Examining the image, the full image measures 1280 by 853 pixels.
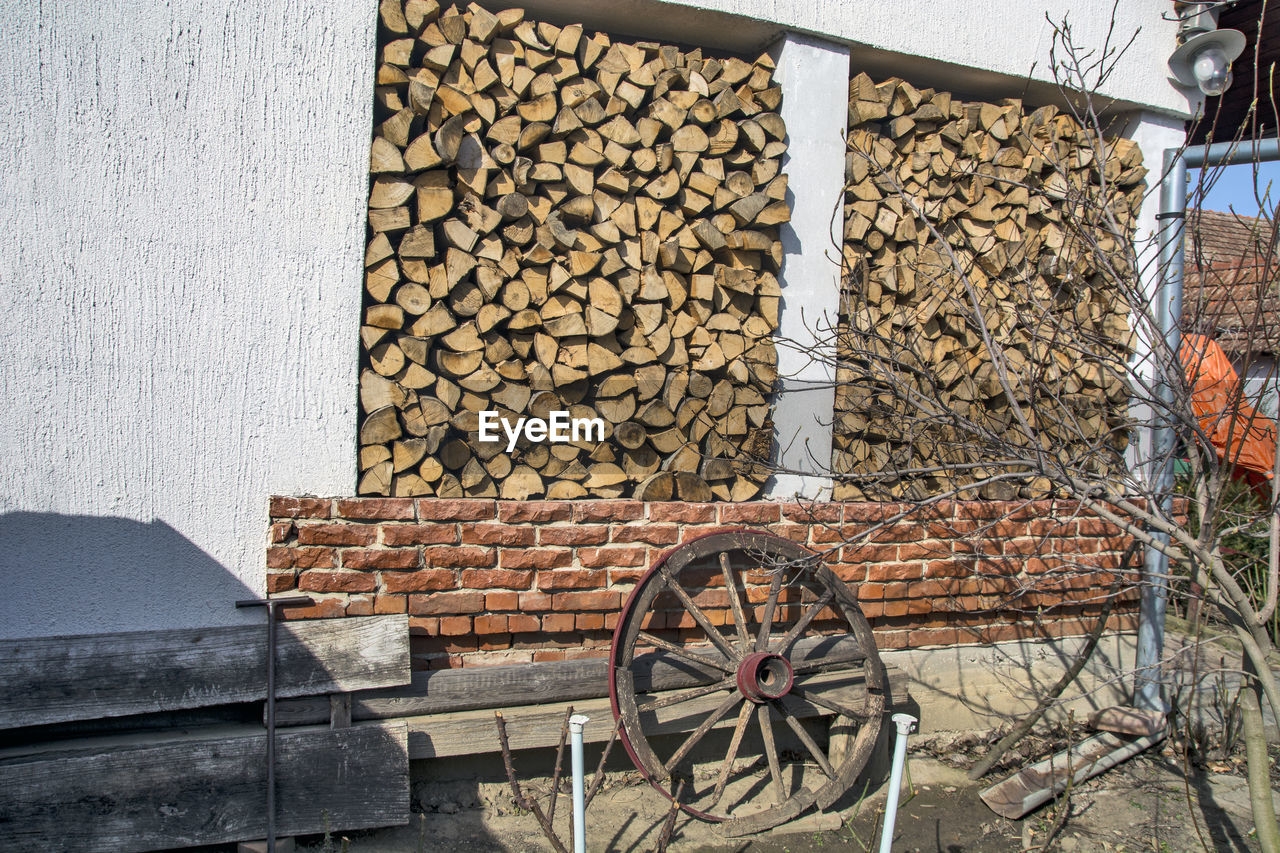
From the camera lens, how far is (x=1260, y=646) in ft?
8.00

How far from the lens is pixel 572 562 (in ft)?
10.6

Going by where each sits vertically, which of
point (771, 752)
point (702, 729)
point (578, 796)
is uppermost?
point (578, 796)

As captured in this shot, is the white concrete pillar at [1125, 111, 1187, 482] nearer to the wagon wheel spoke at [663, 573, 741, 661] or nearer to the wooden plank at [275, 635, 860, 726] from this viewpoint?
the wagon wheel spoke at [663, 573, 741, 661]

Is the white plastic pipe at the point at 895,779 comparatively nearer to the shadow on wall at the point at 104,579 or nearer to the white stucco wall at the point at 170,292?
the white stucco wall at the point at 170,292

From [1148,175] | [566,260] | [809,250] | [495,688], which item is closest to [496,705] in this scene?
[495,688]

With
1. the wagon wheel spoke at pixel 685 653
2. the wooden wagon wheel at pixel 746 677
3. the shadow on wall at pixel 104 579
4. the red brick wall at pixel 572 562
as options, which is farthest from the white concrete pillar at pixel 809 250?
the shadow on wall at pixel 104 579

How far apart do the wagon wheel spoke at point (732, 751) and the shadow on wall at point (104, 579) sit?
5.89 ft

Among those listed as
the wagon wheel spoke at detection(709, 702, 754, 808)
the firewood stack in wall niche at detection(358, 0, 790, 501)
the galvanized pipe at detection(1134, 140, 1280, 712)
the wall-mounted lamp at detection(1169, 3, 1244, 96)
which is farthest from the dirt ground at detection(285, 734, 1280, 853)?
the wall-mounted lamp at detection(1169, 3, 1244, 96)

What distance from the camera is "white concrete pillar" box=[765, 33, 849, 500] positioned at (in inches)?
141

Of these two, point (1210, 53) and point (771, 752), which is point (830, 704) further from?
point (1210, 53)

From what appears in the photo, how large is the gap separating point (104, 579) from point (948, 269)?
11.2 feet

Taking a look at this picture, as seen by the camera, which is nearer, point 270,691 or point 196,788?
point 196,788

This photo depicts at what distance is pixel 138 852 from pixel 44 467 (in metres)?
1.25

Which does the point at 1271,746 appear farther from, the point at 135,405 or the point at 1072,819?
the point at 135,405
